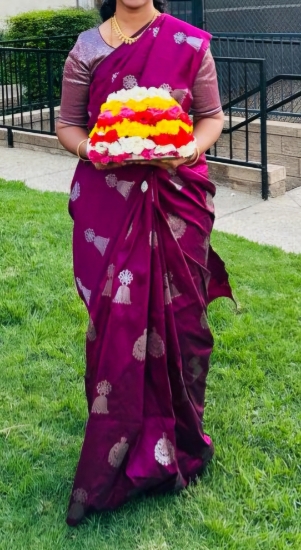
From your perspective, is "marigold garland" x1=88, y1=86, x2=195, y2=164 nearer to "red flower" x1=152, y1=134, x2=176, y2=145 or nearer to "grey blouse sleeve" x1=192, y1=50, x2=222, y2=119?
"red flower" x1=152, y1=134, x2=176, y2=145

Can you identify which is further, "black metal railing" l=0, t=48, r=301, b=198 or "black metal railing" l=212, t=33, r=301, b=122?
"black metal railing" l=212, t=33, r=301, b=122

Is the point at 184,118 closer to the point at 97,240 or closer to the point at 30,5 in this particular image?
the point at 97,240

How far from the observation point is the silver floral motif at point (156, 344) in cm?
274

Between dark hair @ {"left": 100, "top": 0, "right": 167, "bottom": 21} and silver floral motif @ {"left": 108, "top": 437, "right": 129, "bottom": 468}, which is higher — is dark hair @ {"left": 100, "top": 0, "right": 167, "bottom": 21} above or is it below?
above

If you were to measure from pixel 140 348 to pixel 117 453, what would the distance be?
379 millimetres

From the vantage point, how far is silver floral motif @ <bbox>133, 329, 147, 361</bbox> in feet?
8.88

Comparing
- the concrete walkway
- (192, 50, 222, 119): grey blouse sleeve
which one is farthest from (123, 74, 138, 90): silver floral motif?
the concrete walkway

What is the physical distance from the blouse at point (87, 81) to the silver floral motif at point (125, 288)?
59 centimetres

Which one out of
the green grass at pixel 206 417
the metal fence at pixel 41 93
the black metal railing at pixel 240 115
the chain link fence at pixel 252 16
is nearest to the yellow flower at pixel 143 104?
the green grass at pixel 206 417

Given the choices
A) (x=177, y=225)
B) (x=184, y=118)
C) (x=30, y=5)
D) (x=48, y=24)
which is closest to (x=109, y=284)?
(x=177, y=225)

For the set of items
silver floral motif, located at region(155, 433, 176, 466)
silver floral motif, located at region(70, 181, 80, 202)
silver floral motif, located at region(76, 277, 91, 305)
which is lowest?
silver floral motif, located at region(155, 433, 176, 466)

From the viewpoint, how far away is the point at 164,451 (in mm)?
2801

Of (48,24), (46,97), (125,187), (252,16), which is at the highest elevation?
(125,187)

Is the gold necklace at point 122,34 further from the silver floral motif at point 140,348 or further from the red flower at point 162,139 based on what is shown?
the silver floral motif at point 140,348
